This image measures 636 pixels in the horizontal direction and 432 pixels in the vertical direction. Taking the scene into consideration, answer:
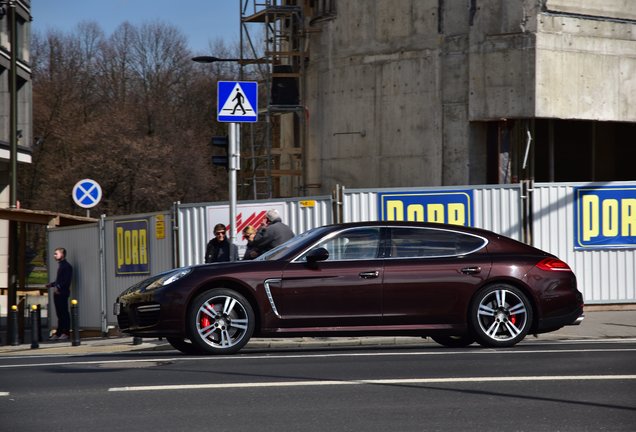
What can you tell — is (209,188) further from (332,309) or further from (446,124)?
(332,309)

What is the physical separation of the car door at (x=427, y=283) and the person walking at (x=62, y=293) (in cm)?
1134

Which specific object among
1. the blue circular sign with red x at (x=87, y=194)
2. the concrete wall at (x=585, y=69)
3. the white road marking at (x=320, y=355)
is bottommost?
the white road marking at (x=320, y=355)

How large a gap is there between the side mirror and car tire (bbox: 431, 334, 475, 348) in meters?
1.86

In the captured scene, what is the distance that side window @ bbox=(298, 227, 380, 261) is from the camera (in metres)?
12.4

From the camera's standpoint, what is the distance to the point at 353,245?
12484 millimetres

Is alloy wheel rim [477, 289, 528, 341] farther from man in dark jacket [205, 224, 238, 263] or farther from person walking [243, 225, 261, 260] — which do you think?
man in dark jacket [205, 224, 238, 263]

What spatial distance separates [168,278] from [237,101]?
13.5 feet

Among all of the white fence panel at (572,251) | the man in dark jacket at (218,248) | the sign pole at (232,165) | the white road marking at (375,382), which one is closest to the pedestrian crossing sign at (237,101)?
the sign pole at (232,165)

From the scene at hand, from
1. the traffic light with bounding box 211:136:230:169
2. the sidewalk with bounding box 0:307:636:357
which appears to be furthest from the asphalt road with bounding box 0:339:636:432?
the traffic light with bounding box 211:136:230:169

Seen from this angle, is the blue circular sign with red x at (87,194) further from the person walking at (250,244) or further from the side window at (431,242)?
the side window at (431,242)

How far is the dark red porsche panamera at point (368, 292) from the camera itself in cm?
1212

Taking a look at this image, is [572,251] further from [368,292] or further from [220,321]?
[220,321]

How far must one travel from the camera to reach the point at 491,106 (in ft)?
78.8

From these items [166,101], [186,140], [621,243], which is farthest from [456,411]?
[166,101]
